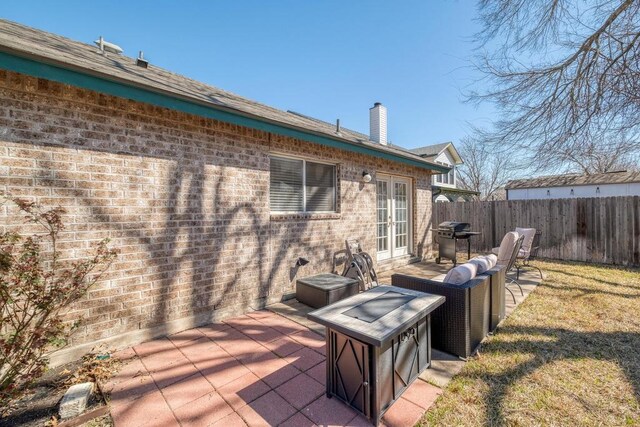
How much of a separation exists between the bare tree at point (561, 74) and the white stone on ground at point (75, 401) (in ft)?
31.1

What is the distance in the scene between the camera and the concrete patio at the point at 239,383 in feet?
7.22

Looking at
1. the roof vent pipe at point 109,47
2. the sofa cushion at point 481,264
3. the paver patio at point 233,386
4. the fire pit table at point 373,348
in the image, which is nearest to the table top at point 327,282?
the paver patio at point 233,386

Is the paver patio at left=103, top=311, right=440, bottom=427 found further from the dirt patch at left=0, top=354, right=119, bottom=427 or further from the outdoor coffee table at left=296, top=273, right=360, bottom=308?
the outdoor coffee table at left=296, top=273, right=360, bottom=308

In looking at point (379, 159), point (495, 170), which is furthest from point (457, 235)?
point (495, 170)

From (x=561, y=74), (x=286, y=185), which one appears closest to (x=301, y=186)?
(x=286, y=185)

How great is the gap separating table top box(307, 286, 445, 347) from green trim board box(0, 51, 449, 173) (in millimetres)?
3039

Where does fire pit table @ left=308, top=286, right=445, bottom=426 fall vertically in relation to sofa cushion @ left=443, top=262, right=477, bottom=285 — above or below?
below

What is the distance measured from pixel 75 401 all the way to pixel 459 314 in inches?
145

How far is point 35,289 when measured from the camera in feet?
8.38

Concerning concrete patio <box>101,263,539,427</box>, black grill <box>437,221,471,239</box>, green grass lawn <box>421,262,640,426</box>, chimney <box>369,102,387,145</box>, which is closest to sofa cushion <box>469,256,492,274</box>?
green grass lawn <box>421,262,640,426</box>

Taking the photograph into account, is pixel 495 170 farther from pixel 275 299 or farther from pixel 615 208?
pixel 275 299

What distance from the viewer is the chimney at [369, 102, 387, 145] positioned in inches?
390

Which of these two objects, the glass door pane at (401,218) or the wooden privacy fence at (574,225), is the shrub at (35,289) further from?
the wooden privacy fence at (574,225)

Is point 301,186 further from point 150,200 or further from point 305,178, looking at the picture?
point 150,200
